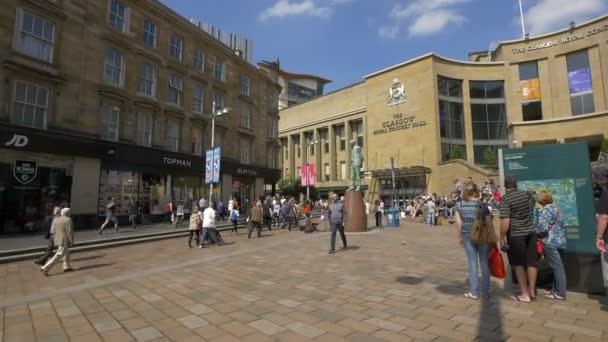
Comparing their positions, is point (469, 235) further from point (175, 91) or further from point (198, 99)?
point (198, 99)

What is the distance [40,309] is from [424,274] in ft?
22.8

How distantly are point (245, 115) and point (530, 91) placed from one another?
3250 cm

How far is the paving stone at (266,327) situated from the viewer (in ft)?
13.5

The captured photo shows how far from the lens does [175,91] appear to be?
2195 cm

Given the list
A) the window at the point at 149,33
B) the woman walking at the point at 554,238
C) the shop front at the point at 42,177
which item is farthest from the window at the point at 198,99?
the woman walking at the point at 554,238

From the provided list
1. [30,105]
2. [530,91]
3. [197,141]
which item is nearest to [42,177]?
[30,105]

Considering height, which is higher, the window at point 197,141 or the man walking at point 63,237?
the window at point 197,141

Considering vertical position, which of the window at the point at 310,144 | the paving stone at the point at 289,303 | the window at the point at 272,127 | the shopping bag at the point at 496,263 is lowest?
the paving stone at the point at 289,303

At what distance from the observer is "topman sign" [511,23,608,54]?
33419 millimetres

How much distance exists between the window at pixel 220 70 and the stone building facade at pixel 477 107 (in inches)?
901

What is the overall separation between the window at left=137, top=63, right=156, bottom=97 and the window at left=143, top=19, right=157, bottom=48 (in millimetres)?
1416

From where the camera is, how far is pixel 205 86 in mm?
24281

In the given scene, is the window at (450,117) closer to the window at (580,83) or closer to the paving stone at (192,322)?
the window at (580,83)

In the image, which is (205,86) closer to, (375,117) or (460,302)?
(460,302)
